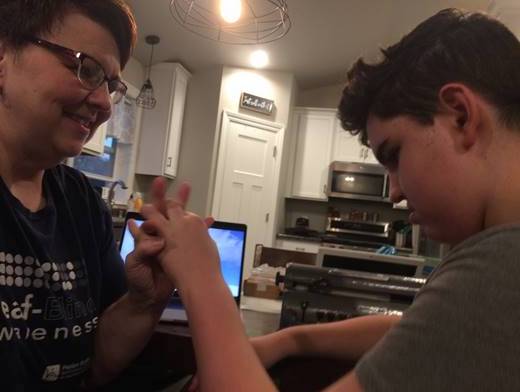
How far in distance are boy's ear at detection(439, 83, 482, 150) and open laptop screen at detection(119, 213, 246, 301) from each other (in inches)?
43.2

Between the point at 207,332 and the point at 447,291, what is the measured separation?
0.91 feet

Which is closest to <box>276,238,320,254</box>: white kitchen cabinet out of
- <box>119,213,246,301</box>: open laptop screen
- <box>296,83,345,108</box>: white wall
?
<box>296,83,345,108</box>: white wall

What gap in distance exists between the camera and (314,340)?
36.4 inches

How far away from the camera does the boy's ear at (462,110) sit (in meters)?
0.56

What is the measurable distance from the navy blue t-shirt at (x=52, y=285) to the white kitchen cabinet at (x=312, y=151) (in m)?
4.56

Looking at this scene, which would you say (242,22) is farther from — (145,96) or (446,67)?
(446,67)

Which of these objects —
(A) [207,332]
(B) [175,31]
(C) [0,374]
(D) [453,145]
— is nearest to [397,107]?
(D) [453,145]

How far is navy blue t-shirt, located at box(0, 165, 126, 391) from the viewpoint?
29.4 inches

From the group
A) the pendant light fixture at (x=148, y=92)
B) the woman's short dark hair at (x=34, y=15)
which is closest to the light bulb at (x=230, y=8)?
the pendant light fixture at (x=148, y=92)

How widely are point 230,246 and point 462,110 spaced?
3.78 feet

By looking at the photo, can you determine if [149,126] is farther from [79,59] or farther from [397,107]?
[397,107]

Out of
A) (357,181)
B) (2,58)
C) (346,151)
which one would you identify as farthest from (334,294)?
(346,151)

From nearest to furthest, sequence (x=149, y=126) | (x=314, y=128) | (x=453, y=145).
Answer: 1. (x=453, y=145)
2. (x=149, y=126)
3. (x=314, y=128)

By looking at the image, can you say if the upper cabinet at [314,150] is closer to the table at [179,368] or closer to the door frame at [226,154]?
the door frame at [226,154]
